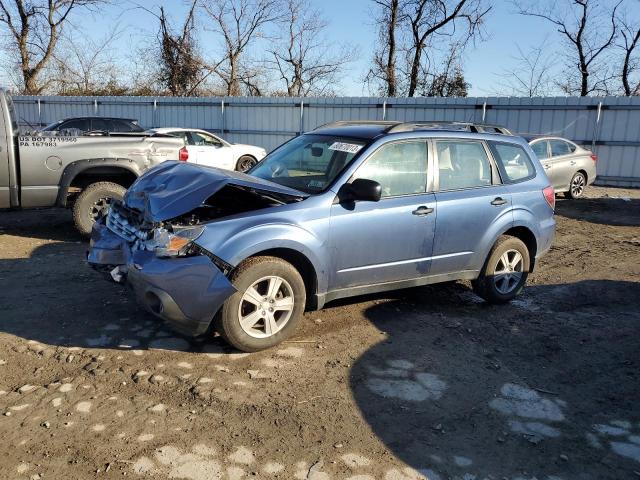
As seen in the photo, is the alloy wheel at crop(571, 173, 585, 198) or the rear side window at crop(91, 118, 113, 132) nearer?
the alloy wheel at crop(571, 173, 585, 198)

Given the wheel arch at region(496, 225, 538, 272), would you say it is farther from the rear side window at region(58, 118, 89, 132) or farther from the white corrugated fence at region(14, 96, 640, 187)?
the rear side window at region(58, 118, 89, 132)

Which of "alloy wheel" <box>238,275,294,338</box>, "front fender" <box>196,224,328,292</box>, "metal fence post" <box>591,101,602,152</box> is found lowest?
"alloy wheel" <box>238,275,294,338</box>

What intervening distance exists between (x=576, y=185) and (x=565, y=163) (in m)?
0.76

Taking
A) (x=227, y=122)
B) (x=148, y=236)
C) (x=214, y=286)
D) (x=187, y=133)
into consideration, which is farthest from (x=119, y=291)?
(x=227, y=122)

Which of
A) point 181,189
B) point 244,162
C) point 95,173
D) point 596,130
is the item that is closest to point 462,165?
point 181,189

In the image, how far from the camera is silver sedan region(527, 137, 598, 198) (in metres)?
12.5

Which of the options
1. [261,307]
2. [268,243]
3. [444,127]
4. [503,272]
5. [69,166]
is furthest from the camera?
[69,166]

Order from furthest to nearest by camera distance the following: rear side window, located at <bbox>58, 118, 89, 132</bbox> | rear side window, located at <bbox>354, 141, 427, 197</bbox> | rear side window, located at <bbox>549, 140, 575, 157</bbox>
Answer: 1. rear side window, located at <bbox>58, 118, 89, 132</bbox>
2. rear side window, located at <bbox>549, 140, 575, 157</bbox>
3. rear side window, located at <bbox>354, 141, 427, 197</bbox>

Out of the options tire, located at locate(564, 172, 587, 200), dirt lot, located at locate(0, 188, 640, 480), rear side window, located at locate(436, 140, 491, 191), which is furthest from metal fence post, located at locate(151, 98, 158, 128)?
rear side window, located at locate(436, 140, 491, 191)

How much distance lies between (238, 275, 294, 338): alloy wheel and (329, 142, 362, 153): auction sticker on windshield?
134 centimetres

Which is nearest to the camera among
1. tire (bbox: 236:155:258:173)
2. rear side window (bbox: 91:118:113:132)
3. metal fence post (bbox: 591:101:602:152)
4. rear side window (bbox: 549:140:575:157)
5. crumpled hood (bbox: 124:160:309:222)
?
crumpled hood (bbox: 124:160:309:222)

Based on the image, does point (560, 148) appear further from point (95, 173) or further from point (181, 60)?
point (181, 60)

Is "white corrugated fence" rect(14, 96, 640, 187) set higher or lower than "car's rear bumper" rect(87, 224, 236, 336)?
higher

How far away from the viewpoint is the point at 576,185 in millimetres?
13336
